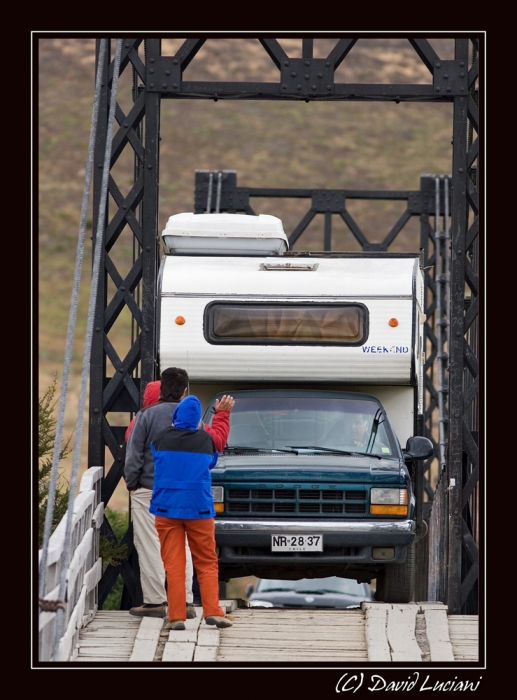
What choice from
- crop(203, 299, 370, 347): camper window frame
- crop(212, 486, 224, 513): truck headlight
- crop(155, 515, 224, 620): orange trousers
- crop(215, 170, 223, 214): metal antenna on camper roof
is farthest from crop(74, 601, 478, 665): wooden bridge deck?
crop(215, 170, 223, 214): metal antenna on camper roof

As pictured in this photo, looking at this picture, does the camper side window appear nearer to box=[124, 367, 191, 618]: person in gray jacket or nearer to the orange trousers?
box=[124, 367, 191, 618]: person in gray jacket

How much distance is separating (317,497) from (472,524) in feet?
8.73

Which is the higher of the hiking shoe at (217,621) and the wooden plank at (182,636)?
the hiking shoe at (217,621)

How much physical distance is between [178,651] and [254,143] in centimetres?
7089

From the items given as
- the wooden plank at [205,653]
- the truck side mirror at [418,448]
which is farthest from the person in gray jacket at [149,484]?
the truck side mirror at [418,448]

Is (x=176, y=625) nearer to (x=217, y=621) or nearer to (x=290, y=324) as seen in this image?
(x=217, y=621)

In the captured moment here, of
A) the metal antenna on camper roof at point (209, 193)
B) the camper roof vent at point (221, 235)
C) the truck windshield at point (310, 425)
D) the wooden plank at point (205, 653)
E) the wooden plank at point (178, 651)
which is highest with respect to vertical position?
the metal antenna on camper roof at point (209, 193)

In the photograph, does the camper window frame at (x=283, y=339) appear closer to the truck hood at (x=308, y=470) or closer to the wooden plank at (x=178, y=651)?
the truck hood at (x=308, y=470)

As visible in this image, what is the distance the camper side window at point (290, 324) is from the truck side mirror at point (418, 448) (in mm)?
1187

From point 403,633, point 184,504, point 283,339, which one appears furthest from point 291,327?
point 403,633

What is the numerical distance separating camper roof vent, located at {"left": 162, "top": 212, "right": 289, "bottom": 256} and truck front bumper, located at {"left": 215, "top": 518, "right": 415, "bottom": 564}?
3.20 metres

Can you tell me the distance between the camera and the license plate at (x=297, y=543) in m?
10.3

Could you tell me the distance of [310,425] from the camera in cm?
1120
